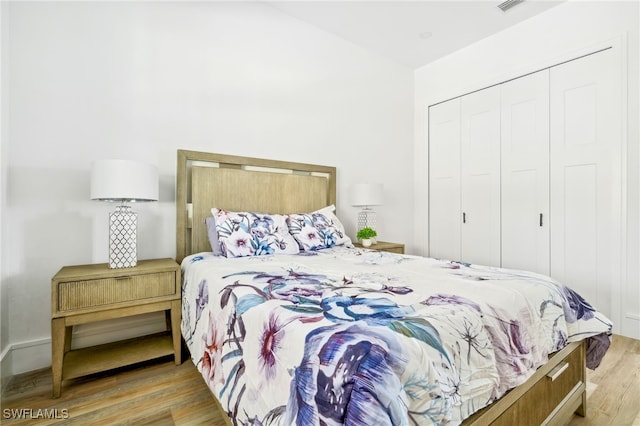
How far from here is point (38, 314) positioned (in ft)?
6.30

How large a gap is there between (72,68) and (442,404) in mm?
2691

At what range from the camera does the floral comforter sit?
73 centimetres

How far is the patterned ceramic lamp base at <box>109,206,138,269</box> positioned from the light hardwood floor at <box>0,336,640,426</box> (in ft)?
2.16

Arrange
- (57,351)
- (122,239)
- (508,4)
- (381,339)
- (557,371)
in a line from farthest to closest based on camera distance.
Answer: (508,4)
(122,239)
(57,351)
(557,371)
(381,339)

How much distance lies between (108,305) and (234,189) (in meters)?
1.18

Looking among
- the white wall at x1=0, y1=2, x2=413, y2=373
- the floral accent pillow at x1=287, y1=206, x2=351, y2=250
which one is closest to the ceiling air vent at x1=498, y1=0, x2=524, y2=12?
the white wall at x1=0, y1=2, x2=413, y2=373

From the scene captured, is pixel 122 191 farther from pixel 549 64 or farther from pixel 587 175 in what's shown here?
pixel 549 64

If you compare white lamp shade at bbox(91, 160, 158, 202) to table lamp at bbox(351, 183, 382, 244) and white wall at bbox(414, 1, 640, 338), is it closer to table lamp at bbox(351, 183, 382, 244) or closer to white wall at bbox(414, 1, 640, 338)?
table lamp at bbox(351, 183, 382, 244)

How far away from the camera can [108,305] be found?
5.70ft

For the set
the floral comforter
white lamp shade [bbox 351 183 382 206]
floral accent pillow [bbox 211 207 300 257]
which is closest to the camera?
the floral comforter

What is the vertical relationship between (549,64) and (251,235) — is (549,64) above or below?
above

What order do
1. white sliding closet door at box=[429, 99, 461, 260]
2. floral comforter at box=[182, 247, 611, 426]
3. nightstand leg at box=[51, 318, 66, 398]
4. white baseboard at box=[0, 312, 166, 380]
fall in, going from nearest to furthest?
floral comforter at box=[182, 247, 611, 426]
nightstand leg at box=[51, 318, 66, 398]
white baseboard at box=[0, 312, 166, 380]
white sliding closet door at box=[429, 99, 461, 260]

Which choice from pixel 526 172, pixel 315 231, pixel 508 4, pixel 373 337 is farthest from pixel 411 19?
pixel 373 337

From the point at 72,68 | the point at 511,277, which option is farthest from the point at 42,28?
the point at 511,277
